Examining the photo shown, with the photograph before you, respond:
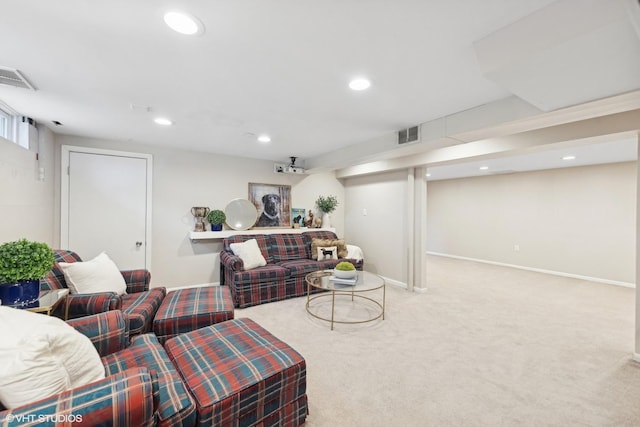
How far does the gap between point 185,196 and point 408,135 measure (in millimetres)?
3331

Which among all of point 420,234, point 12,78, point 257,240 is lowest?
point 257,240

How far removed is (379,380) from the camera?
2035 mm

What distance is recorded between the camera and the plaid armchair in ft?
6.47

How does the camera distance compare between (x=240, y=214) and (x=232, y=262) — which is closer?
(x=232, y=262)

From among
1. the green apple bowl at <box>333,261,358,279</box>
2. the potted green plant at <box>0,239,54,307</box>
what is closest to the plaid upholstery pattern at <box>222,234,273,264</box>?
the green apple bowl at <box>333,261,358,279</box>

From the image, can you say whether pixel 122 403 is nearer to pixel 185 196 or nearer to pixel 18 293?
pixel 18 293

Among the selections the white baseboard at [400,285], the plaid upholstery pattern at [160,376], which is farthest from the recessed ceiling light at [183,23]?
the white baseboard at [400,285]

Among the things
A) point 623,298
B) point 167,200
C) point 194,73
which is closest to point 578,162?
point 623,298

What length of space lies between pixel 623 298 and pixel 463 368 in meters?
3.76

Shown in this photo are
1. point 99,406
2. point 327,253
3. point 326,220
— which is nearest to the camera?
point 99,406

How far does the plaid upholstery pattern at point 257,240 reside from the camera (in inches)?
168

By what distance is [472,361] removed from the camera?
229cm

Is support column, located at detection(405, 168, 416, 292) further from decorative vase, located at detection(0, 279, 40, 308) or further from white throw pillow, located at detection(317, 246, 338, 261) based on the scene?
decorative vase, located at detection(0, 279, 40, 308)

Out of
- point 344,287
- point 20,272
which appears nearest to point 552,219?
point 344,287
